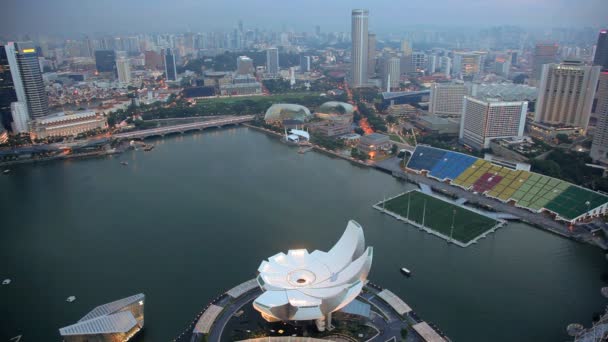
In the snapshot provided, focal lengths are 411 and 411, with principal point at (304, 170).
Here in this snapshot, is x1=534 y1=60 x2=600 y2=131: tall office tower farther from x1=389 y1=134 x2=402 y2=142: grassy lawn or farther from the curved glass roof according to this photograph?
the curved glass roof

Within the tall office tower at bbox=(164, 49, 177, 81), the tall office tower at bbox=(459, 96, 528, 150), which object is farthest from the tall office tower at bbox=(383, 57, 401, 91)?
the tall office tower at bbox=(164, 49, 177, 81)

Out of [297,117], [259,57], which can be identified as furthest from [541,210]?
[259,57]

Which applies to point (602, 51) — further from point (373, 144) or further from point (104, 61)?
point (104, 61)

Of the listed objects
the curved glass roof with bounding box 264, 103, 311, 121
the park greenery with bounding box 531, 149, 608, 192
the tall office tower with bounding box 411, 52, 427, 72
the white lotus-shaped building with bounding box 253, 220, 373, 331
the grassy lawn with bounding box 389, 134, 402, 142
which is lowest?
the grassy lawn with bounding box 389, 134, 402, 142

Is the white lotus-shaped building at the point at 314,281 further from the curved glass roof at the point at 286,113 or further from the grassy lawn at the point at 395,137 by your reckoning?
the curved glass roof at the point at 286,113

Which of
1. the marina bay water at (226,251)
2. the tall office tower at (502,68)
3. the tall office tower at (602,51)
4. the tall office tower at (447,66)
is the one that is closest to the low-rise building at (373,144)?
the marina bay water at (226,251)

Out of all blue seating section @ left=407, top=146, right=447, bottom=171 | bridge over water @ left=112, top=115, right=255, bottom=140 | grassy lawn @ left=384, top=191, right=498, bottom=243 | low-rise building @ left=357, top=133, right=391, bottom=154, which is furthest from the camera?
bridge over water @ left=112, top=115, right=255, bottom=140

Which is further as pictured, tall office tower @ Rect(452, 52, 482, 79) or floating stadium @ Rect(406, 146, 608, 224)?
tall office tower @ Rect(452, 52, 482, 79)

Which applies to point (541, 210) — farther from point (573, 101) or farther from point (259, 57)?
point (259, 57)
